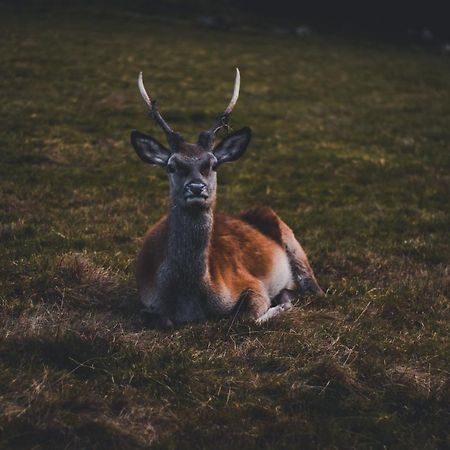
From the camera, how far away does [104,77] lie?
62.8 ft

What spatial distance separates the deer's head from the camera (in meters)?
6.00

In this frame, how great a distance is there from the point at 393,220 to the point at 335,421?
5.52 meters

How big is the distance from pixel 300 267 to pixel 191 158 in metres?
2.10

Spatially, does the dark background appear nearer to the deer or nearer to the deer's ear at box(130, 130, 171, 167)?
the deer

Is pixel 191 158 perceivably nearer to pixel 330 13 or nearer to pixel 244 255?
pixel 244 255

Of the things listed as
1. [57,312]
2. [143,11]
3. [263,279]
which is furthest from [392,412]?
[143,11]

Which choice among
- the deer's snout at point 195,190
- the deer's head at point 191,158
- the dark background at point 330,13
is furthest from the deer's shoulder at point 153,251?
the dark background at point 330,13

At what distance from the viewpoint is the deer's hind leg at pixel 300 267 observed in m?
7.47

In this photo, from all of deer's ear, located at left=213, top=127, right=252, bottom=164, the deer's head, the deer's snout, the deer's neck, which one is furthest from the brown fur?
deer's ear, located at left=213, top=127, right=252, bottom=164

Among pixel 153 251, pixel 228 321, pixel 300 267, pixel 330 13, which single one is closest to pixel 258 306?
pixel 228 321

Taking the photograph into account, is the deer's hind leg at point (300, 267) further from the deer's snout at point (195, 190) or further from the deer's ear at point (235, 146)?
the deer's snout at point (195, 190)

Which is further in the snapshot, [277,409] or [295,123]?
[295,123]

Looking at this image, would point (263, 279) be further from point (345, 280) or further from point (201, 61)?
point (201, 61)

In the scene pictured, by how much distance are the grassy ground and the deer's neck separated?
0.47 metres
